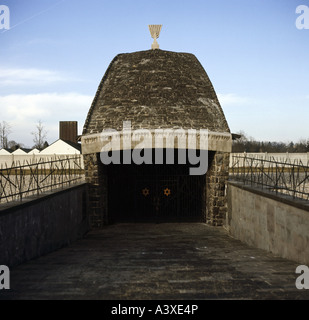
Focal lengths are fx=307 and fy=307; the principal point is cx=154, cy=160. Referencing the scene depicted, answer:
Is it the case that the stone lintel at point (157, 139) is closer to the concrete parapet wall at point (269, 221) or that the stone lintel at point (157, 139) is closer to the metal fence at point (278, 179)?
the metal fence at point (278, 179)

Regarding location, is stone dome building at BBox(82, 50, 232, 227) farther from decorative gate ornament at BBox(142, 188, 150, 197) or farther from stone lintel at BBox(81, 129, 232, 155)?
decorative gate ornament at BBox(142, 188, 150, 197)

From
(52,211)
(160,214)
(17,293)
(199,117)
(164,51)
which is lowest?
(160,214)

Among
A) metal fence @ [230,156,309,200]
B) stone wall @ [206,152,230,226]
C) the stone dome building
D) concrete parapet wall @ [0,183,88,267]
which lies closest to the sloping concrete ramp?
concrete parapet wall @ [0,183,88,267]

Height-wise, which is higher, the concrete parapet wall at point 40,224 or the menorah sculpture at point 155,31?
the menorah sculpture at point 155,31

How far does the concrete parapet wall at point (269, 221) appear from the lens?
7.09 m

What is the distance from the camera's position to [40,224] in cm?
855

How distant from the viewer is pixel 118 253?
904 centimetres

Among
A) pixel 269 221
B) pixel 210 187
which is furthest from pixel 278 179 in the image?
pixel 210 187

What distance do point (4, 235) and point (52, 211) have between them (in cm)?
272

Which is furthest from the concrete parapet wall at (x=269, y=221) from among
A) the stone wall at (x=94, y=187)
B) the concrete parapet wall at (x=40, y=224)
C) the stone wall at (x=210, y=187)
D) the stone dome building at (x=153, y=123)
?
the concrete parapet wall at (x=40, y=224)

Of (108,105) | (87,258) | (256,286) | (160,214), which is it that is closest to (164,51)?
(108,105)

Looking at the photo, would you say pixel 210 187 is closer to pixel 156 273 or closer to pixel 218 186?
pixel 218 186

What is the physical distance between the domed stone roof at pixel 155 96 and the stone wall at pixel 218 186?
1.27 meters
